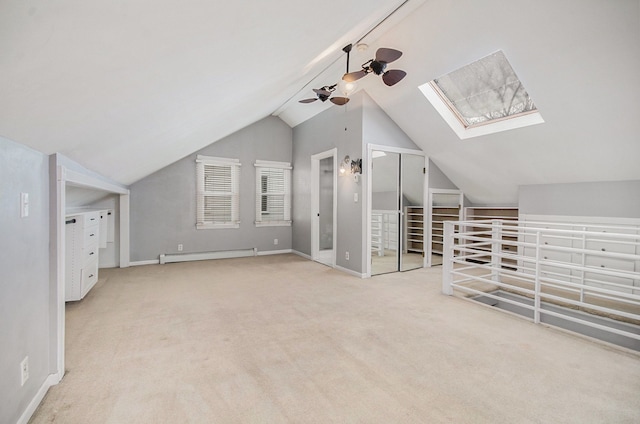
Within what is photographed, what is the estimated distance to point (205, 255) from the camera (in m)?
5.92

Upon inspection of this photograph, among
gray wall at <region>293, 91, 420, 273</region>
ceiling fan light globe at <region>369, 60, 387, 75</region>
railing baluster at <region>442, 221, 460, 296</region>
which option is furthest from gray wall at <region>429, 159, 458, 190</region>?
ceiling fan light globe at <region>369, 60, 387, 75</region>

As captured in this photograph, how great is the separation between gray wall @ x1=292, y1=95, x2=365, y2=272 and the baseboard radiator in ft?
3.74

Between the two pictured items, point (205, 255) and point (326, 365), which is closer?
point (326, 365)

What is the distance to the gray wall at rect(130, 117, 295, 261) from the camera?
5.40 m

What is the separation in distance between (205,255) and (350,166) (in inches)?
135

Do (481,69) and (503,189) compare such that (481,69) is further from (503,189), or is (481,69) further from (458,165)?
(503,189)

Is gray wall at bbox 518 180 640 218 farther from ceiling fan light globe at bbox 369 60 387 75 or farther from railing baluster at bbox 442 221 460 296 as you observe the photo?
ceiling fan light globe at bbox 369 60 387 75

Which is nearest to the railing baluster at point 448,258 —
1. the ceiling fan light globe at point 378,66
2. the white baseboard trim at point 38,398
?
the ceiling fan light globe at point 378,66

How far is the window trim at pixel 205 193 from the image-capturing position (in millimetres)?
5816

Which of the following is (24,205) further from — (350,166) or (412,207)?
(412,207)

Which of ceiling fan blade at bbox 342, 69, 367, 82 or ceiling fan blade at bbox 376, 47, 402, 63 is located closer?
ceiling fan blade at bbox 376, 47, 402, 63

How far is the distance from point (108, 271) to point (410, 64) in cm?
556

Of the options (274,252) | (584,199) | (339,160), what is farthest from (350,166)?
(584,199)

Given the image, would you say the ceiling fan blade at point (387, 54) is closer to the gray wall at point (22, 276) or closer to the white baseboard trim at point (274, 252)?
the gray wall at point (22, 276)
